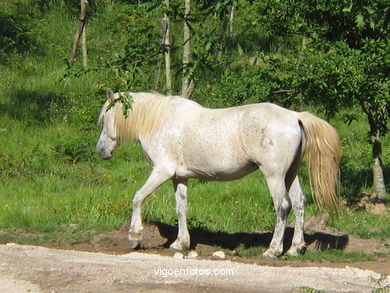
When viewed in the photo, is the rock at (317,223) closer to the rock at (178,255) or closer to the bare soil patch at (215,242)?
the bare soil patch at (215,242)

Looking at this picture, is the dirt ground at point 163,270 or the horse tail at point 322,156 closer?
the dirt ground at point 163,270

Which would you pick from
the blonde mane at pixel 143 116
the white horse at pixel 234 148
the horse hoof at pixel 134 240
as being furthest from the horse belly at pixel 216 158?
the horse hoof at pixel 134 240

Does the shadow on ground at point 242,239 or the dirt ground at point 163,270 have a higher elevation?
the shadow on ground at point 242,239

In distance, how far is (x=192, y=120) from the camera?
31.2 ft

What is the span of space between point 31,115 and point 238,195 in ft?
18.7

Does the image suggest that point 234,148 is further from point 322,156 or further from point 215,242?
point 215,242

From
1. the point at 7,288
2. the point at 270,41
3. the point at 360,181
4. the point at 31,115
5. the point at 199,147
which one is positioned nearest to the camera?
the point at 7,288

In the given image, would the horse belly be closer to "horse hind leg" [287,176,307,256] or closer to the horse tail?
"horse hind leg" [287,176,307,256]

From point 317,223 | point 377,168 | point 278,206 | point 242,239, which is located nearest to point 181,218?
point 242,239

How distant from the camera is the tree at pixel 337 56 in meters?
10.8

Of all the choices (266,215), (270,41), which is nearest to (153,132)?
(266,215)

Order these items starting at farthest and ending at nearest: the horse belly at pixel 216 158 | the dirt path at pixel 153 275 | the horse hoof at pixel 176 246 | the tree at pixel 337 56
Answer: the tree at pixel 337 56
the horse hoof at pixel 176 246
the horse belly at pixel 216 158
the dirt path at pixel 153 275

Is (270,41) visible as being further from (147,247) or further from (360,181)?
(147,247)

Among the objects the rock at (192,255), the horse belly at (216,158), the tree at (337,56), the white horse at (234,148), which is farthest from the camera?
the tree at (337,56)
